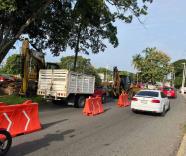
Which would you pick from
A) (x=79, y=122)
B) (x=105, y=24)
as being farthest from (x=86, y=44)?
(x=79, y=122)

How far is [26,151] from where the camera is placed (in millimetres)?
8641

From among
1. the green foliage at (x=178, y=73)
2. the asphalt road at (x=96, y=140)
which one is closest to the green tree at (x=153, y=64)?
the green foliage at (x=178, y=73)

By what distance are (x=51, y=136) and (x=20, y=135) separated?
0.93m

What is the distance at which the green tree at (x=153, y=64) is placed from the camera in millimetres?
80875

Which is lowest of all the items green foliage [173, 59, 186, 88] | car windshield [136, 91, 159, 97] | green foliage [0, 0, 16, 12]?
car windshield [136, 91, 159, 97]

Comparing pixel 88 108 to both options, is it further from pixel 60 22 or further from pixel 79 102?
pixel 60 22

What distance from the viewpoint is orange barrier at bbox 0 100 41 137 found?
1002cm

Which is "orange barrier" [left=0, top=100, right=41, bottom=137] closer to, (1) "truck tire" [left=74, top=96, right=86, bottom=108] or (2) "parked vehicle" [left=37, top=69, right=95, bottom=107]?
(2) "parked vehicle" [left=37, top=69, right=95, bottom=107]

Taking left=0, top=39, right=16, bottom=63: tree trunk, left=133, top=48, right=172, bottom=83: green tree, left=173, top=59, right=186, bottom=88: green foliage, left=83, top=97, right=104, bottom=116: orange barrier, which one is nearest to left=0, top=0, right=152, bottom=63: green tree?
left=0, top=39, right=16, bottom=63: tree trunk

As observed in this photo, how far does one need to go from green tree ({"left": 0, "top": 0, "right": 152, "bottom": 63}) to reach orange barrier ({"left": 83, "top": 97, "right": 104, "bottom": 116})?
6.34 meters

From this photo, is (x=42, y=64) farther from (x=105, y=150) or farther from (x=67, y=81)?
(x=105, y=150)

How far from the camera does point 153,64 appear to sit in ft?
268

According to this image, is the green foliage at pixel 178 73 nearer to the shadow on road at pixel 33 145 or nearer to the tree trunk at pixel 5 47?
the tree trunk at pixel 5 47

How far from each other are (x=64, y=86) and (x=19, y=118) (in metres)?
9.83
